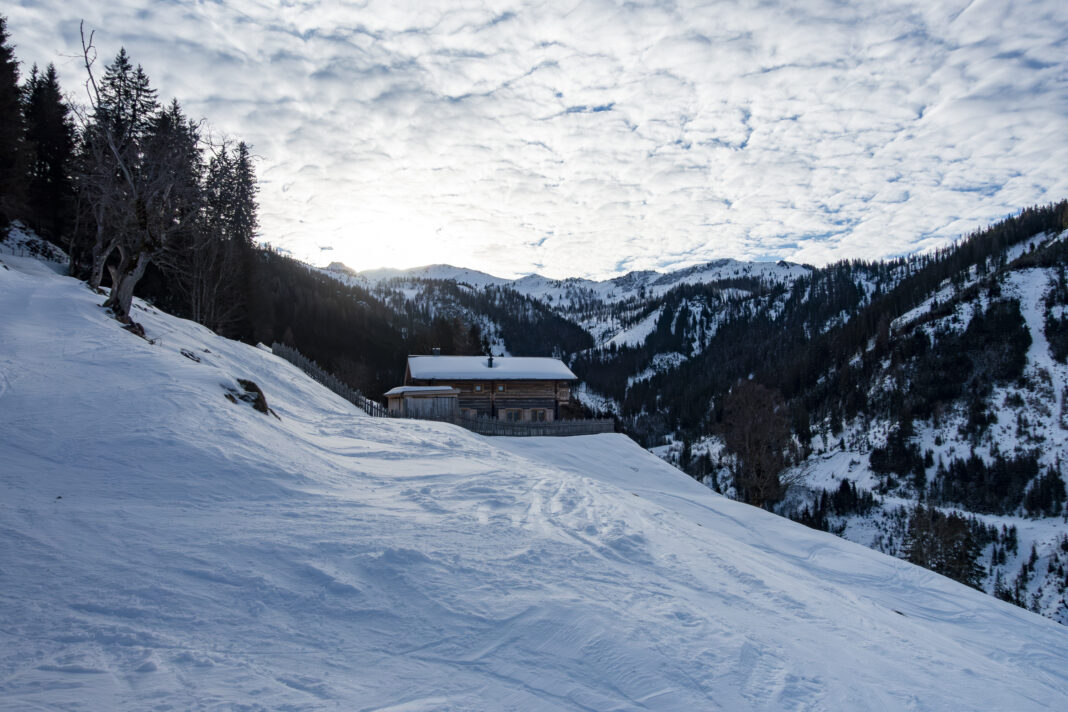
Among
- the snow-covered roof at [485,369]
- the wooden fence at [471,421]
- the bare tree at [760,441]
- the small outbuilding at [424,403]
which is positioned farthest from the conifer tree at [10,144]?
the bare tree at [760,441]

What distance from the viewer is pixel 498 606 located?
521cm

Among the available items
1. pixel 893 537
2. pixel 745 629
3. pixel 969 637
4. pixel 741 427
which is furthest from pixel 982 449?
pixel 745 629

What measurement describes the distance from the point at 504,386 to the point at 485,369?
2.03m

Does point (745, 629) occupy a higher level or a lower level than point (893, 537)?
higher

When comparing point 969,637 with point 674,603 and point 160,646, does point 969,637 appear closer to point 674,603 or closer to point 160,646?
point 674,603

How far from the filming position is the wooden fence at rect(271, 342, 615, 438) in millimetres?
26328

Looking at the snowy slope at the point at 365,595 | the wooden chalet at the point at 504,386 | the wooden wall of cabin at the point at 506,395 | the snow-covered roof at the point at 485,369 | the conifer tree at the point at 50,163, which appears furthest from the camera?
the wooden wall of cabin at the point at 506,395

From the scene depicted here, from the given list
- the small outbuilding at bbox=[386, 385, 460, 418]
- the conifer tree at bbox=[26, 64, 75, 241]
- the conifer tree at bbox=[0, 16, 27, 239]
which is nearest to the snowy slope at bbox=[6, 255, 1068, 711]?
the small outbuilding at bbox=[386, 385, 460, 418]

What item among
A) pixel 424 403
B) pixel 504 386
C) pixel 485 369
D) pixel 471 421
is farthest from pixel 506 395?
pixel 471 421

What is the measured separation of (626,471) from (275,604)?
2078 centimetres

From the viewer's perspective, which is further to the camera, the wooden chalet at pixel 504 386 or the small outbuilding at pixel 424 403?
the wooden chalet at pixel 504 386

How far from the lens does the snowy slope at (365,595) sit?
3820 mm

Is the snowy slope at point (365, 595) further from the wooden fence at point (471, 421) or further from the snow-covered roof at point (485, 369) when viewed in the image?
the snow-covered roof at point (485, 369)

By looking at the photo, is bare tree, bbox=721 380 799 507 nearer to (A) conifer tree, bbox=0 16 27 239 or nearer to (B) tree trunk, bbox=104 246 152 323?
(B) tree trunk, bbox=104 246 152 323
